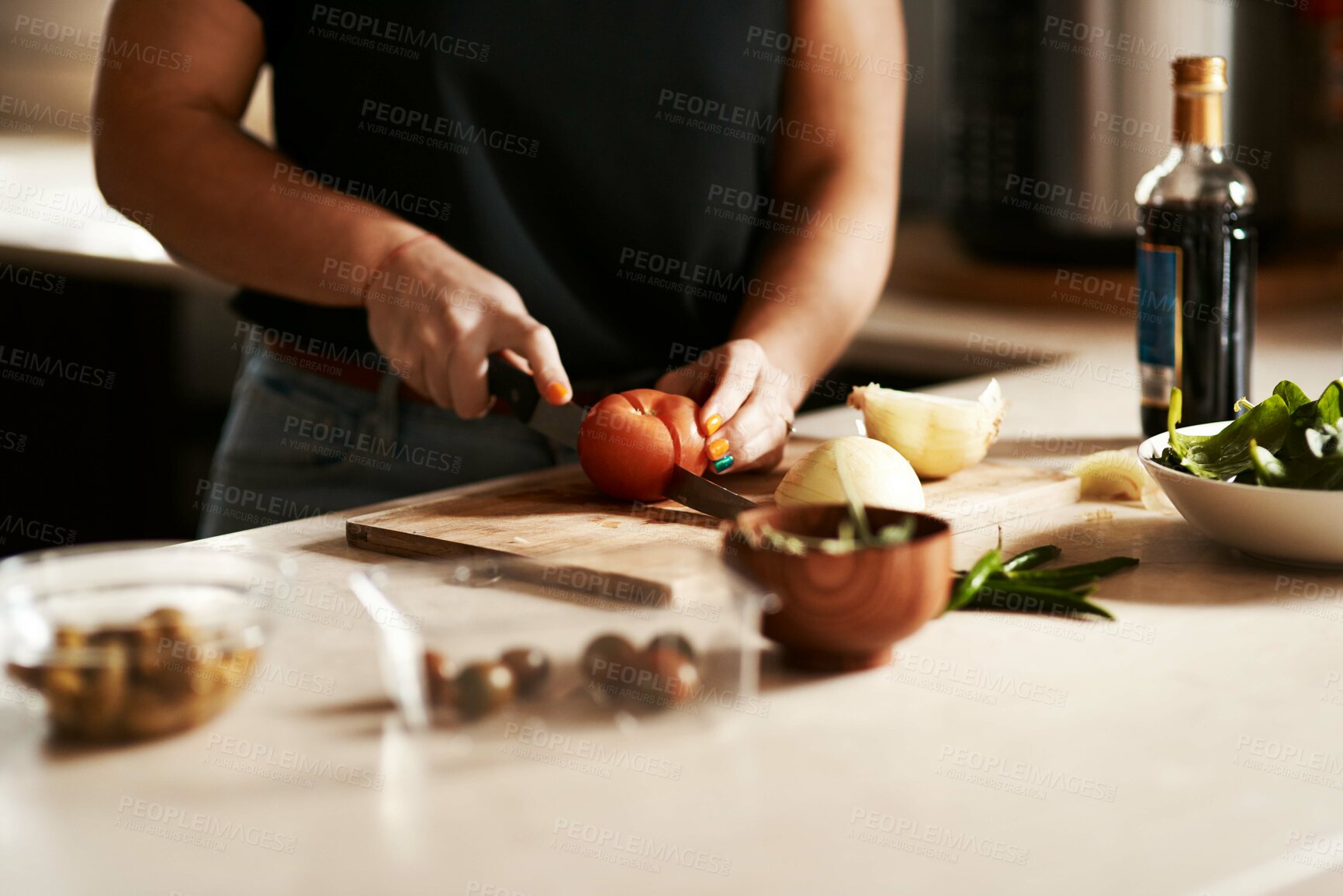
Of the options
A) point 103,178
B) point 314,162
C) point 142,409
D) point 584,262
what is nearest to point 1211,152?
point 584,262

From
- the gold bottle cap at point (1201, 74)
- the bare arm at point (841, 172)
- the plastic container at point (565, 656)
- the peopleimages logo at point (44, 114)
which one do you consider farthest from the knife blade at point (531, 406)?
the peopleimages logo at point (44, 114)

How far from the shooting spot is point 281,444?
1335 mm

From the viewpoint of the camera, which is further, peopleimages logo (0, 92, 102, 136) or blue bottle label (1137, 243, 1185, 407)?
peopleimages logo (0, 92, 102, 136)

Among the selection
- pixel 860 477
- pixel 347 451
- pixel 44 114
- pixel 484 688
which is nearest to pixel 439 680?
pixel 484 688

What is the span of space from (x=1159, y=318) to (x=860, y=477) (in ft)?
1.40

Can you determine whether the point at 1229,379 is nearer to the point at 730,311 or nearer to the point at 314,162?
the point at 730,311

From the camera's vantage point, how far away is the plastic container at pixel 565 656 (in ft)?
1.99

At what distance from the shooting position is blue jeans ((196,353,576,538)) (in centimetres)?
130

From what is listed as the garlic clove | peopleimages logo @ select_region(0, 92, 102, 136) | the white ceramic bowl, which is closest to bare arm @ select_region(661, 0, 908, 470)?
the garlic clove

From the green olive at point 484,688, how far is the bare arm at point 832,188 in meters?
0.66

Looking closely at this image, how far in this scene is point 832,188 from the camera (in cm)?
138

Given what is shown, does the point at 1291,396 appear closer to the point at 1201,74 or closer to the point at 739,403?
the point at 1201,74

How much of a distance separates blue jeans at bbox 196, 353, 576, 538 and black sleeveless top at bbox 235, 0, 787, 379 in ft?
0.21

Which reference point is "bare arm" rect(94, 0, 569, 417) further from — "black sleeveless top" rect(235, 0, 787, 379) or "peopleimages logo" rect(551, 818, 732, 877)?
"peopleimages logo" rect(551, 818, 732, 877)
